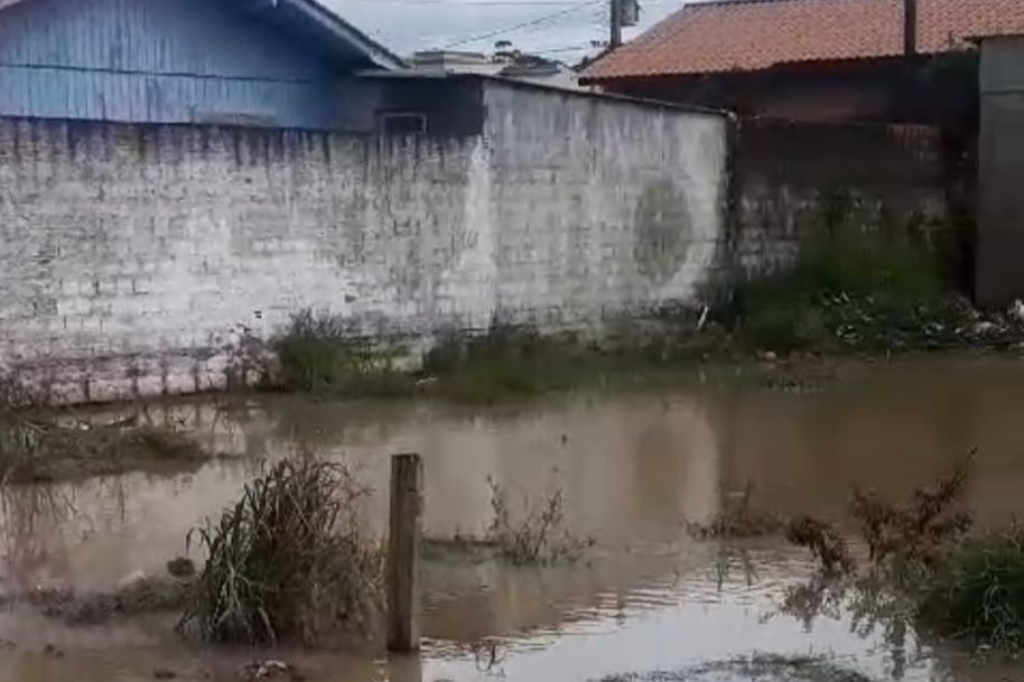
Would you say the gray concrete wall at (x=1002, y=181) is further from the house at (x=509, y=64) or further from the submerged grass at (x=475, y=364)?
the house at (x=509, y=64)

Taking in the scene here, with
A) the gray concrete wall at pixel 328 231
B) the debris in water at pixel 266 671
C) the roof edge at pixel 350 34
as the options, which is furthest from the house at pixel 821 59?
the debris in water at pixel 266 671

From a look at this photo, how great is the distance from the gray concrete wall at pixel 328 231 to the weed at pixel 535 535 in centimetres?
501

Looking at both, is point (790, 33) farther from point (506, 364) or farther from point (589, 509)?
point (589, 509)

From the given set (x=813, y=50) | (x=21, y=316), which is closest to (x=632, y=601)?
(x=21, y=316)

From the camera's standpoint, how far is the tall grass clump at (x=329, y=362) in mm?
16562

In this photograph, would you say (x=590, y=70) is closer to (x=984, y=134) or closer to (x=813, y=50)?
(x=813, y=50)

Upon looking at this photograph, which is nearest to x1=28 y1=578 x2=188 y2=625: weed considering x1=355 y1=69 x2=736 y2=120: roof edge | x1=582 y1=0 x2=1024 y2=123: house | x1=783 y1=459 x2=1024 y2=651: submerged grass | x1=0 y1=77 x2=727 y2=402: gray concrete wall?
x1=783 y1=459 x2=1024 y2=651: submerged grass

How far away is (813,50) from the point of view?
29.9 meters

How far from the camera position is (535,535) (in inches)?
412

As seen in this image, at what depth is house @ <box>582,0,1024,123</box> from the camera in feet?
89.7

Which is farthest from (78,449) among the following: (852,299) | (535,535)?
(852,299)

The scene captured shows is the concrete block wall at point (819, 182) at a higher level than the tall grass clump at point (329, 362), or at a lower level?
higher

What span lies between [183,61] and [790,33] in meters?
13.2

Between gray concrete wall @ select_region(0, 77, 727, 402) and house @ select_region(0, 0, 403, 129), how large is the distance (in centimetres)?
226
